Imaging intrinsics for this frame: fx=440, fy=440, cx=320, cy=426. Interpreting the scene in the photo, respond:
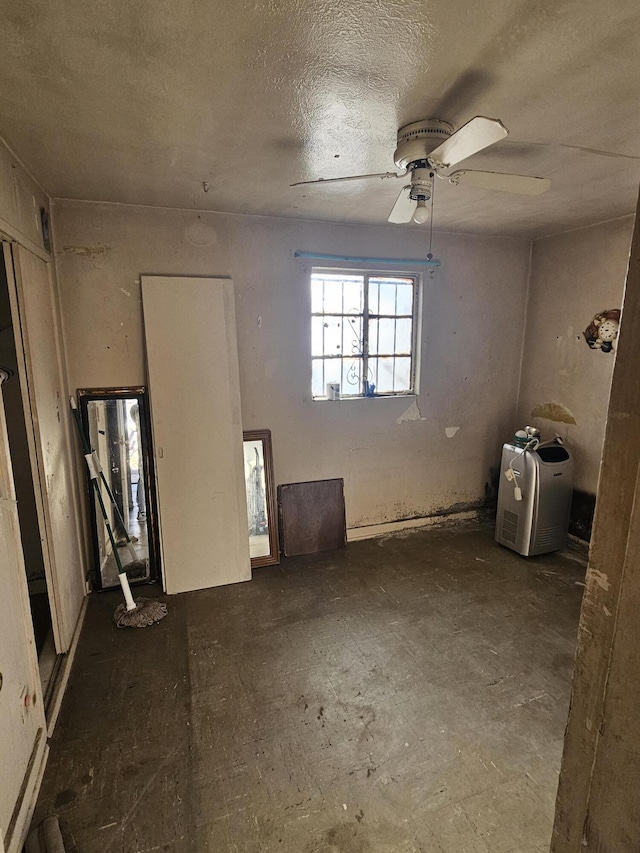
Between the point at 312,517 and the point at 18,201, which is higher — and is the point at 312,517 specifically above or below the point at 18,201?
below

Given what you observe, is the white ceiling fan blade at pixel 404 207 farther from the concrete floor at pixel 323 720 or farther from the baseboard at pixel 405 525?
the baseboard at pixel 405 525

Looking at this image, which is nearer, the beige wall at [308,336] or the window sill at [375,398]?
the beige wall at [308,336]

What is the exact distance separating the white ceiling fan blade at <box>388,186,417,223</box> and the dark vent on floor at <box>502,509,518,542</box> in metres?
2.52

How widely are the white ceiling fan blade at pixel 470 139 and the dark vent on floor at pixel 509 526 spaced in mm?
2816

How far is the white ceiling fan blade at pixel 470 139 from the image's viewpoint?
132 centimetres

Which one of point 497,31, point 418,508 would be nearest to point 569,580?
point 418,508

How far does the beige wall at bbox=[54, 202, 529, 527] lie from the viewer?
9.47 feet

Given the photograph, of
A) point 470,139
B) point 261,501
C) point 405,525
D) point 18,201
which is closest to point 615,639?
point 470,139

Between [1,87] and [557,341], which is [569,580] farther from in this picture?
[1,87]

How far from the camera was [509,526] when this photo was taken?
3635 millimetres

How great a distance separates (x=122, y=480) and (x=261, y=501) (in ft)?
3.35

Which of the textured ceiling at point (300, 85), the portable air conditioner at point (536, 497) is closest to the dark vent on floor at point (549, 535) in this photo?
the portable air conditioner at point (536, 497)

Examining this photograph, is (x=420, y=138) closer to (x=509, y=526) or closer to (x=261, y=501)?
(x=261, y=501)

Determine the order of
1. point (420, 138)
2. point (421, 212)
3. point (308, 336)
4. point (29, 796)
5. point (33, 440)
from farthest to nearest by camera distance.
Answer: point (308, 336), point (33, 440), point (421, 212), point (420, 138), point (29, 796)
